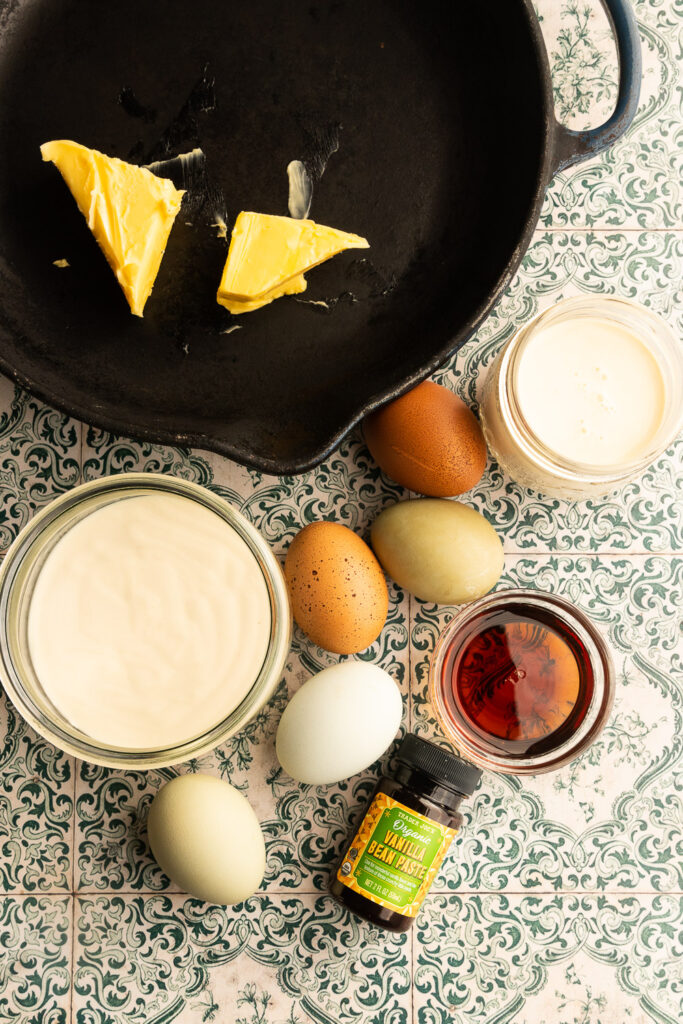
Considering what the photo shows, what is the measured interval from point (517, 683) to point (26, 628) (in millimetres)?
487

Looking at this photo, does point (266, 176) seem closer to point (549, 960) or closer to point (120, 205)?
point (120, 205)

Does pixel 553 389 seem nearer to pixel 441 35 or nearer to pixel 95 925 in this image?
pixel 441 35

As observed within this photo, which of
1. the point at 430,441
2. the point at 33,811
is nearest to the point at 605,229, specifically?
the point at 430,441

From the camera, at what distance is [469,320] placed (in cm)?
76

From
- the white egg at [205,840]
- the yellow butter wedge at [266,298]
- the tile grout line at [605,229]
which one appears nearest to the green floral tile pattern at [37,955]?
the white egg at [205,840]

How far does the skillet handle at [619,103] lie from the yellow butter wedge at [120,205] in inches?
14.2

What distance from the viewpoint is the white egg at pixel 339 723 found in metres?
0.81

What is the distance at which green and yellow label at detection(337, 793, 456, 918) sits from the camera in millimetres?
850

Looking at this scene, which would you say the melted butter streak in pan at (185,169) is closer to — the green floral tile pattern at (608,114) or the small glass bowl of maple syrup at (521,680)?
the green floral tile pattern at (608,114)

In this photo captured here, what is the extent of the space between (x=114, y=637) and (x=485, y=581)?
36 cm

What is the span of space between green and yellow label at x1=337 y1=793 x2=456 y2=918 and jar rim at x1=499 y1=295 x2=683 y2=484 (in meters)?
0.37

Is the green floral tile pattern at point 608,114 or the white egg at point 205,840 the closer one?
the white egg at point 205,840

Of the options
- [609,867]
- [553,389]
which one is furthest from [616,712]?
[553,389]

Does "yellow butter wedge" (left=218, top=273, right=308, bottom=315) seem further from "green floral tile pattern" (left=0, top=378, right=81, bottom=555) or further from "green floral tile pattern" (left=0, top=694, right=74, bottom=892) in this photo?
"green floral tile pattern" (left=0, top=694, right=74, bottom=892)
